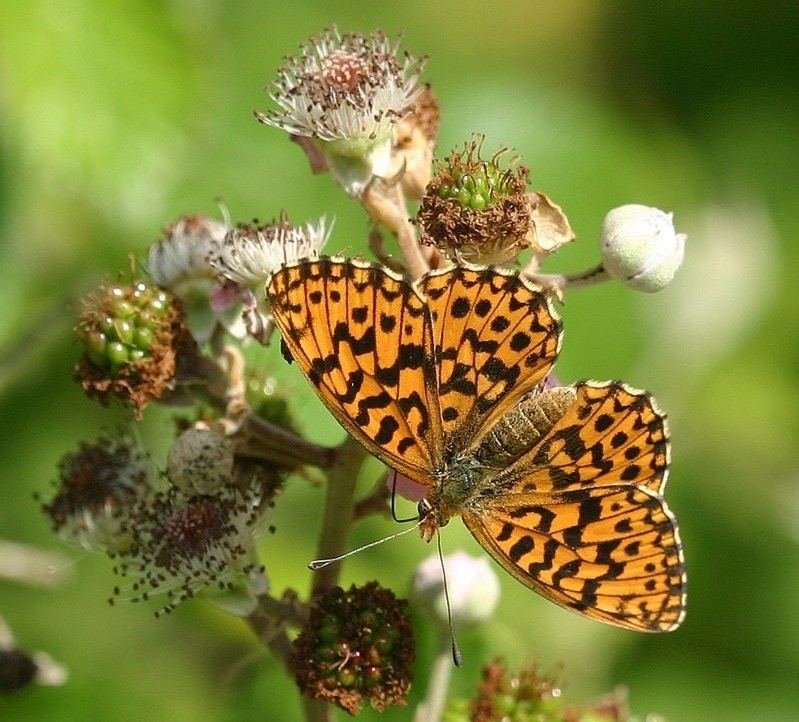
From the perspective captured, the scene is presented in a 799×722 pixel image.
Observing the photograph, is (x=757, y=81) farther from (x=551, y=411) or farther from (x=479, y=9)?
(x=551, y=411)

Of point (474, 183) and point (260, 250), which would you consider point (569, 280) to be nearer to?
point (474, 183)

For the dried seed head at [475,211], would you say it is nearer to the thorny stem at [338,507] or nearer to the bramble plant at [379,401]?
the bramble plant at [379,401]

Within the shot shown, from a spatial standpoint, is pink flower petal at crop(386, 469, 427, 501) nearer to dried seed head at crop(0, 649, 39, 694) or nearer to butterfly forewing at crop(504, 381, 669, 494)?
butterfly forewing at crop(504, 381, 669, 494)

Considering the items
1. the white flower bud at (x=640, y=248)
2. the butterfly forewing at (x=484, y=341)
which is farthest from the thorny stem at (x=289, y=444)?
the white flower bud at (x=640, y=248)

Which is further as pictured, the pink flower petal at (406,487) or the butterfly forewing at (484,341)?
the pink flower petal at (406,487)

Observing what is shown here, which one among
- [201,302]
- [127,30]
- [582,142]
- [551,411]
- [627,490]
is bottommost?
[627,490]

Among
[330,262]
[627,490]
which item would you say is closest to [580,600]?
[627,490]

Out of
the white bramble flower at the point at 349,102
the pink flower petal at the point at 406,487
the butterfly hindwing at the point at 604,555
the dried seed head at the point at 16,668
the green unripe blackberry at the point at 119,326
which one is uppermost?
the white bramble flower at the point at 349,102
